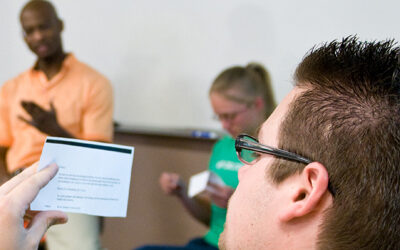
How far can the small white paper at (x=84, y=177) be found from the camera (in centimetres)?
79

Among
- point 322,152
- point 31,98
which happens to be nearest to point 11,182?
point 322,152

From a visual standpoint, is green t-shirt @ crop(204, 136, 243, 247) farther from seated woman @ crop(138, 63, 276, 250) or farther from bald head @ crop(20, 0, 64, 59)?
bald head @ crop(20, 0, 64, 59)

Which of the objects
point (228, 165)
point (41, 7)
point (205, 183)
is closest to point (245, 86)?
point (228, 165)

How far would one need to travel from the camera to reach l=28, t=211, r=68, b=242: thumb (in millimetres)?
774

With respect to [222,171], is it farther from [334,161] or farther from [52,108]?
[334,161]

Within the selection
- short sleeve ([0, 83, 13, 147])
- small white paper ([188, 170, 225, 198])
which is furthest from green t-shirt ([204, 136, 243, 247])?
short sleeve ([0, 83, 13, 147])

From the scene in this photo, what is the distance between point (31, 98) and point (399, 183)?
1718 millimetres

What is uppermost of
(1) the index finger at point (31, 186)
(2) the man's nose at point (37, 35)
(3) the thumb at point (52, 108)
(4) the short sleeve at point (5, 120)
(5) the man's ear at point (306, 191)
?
(5) the man's ear at point (306, 191)

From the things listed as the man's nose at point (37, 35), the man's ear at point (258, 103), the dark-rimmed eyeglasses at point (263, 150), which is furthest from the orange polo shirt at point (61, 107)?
the dark-rimmed eyeglasses at point (263, 150)

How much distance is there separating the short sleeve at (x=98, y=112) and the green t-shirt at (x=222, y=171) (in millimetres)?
488

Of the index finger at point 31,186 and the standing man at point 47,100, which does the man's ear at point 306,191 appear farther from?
the standing man at point 47,100

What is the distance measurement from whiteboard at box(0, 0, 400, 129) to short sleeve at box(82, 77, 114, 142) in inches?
12.5

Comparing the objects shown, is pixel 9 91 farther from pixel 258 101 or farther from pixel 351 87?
pixel 351 87

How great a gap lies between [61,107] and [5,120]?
0.29 metres
